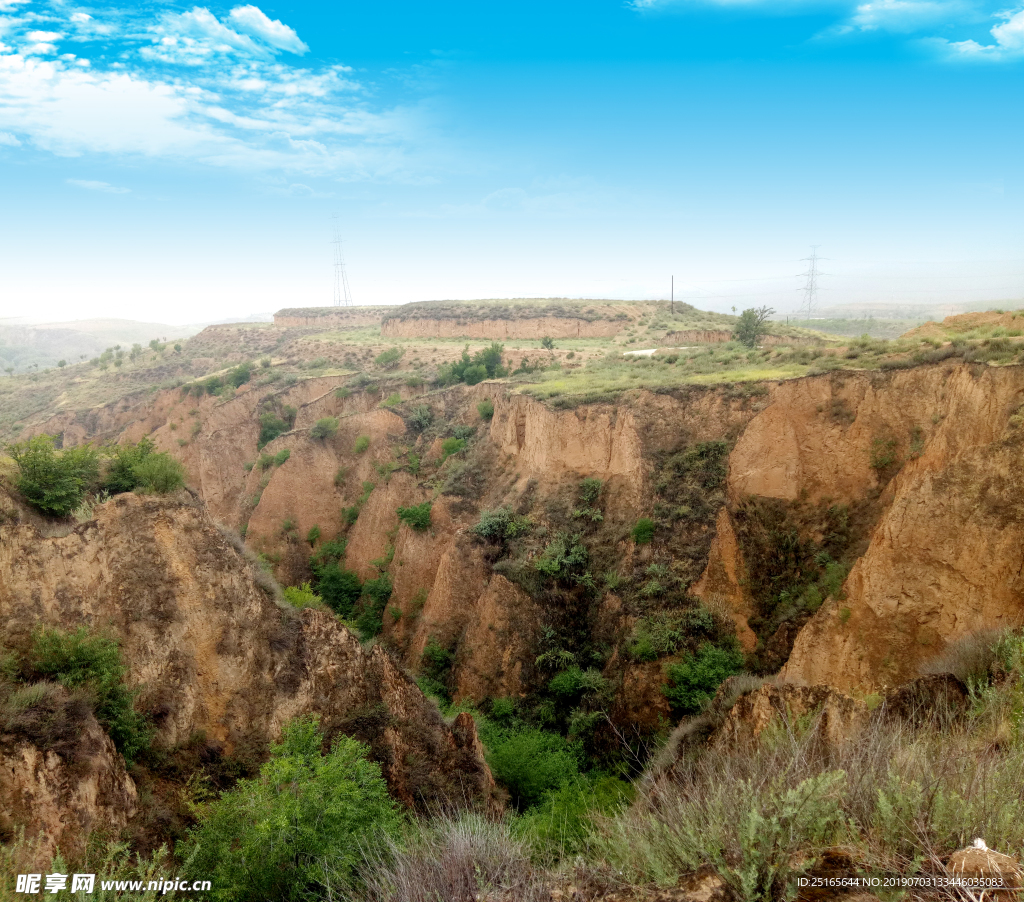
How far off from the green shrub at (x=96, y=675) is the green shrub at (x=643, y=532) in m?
14.1

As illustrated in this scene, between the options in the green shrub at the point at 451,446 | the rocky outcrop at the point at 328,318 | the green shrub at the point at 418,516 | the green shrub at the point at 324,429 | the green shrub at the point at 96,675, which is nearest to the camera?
the green shrub at the point at 96,675

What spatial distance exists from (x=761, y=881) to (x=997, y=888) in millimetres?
1597

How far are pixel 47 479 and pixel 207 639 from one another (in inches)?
173

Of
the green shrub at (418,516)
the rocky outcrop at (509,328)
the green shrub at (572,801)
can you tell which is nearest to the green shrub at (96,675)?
the green shrub at (572,801)

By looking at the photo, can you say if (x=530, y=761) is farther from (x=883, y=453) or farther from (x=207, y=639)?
(x=883, y=453)

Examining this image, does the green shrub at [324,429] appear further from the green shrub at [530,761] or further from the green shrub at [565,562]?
the green shrub at [530,761]

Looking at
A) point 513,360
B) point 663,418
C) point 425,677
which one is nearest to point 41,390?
point 513,360

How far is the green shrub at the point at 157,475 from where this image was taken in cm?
1262

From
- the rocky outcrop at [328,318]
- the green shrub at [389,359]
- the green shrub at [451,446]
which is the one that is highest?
the rocky outcrop at [328,318]

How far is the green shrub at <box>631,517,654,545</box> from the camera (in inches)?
762

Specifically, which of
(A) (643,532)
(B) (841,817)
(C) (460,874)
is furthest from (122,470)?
(A) (643,532)

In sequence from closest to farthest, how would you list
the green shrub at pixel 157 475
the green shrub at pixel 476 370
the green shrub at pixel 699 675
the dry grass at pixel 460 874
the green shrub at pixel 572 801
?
the dry grass at pixel 460 874 < the green shrub at pixel 572 801 < the green shrub at pixel 157 475 < the green shrub at pixel 699 675 < the green shrub at pixel 476 370

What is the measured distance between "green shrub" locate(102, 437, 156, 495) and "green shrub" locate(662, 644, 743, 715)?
13995 mm

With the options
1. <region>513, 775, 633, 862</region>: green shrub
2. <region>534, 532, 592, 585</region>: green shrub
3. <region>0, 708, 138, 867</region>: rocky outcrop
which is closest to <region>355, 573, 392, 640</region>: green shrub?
<region>534, 532, 592, 585</region>: green shrub
